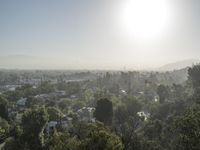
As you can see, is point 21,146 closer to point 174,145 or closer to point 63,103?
point 174,145

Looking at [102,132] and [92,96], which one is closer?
[102,132]

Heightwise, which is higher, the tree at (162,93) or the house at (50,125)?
the tree at (162,93)

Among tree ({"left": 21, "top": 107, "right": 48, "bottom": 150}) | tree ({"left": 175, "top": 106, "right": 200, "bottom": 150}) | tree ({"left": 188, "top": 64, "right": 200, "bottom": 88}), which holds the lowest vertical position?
tree ({"left": 21, "top": 107, "right": 48, "bottom": 150})

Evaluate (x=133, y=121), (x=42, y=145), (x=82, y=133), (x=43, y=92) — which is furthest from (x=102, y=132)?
(x=43, y=92)

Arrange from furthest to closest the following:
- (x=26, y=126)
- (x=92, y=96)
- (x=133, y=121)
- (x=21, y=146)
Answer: (x=92, y=96) → (x=133, y=121) → (x=26, y=126) → (x=21, y=146)

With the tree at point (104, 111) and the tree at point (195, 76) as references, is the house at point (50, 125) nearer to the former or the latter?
the tree at point (104, 111)

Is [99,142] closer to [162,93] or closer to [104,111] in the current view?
[104,111]

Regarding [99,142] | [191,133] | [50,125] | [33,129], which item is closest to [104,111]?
[50,125]

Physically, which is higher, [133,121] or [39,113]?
[39,113]

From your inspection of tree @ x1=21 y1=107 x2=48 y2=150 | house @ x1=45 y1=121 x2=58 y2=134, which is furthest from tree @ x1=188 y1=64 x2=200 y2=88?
tree @ x1=21 y1=107 x2=48 y2=150

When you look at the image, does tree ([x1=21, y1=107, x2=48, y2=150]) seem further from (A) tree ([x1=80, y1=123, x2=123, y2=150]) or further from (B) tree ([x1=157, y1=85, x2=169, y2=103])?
(B) tree ([x1=157, y1=85, x2=169, y2=103])

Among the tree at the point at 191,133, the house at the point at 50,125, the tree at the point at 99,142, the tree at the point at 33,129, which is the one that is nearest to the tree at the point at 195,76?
the house at the point at 50,125
